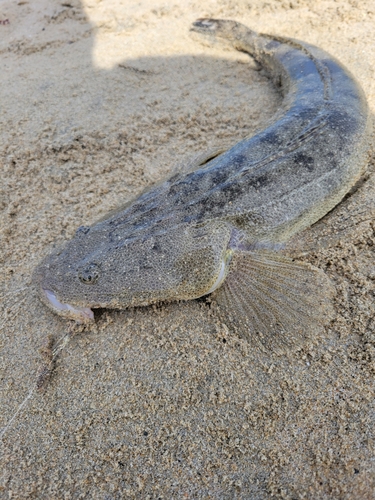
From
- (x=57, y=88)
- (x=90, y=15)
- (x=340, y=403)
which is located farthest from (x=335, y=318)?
(x=90, y=15)

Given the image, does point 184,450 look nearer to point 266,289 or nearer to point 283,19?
point 266,289

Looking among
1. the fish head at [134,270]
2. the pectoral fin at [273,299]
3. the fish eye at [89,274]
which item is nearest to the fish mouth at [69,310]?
the fish head at [134,270]

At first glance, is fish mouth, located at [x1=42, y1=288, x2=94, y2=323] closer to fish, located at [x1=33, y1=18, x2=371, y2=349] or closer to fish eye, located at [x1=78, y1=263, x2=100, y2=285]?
fish, located at [x1=33, y1=18, x2=371, y2=349]

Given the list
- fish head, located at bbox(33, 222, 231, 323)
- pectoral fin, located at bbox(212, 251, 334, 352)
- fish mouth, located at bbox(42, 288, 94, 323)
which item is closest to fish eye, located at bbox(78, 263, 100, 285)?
fish head, located at bbox(33, 222, 231, 323)

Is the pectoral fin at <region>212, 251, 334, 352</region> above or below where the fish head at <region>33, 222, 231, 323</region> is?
below

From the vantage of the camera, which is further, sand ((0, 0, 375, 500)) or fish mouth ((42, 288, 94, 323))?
fish mouth ((42, 288, 94, 323))

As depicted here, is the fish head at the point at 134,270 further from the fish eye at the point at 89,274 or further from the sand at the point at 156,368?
the sand at the point at 156,368
